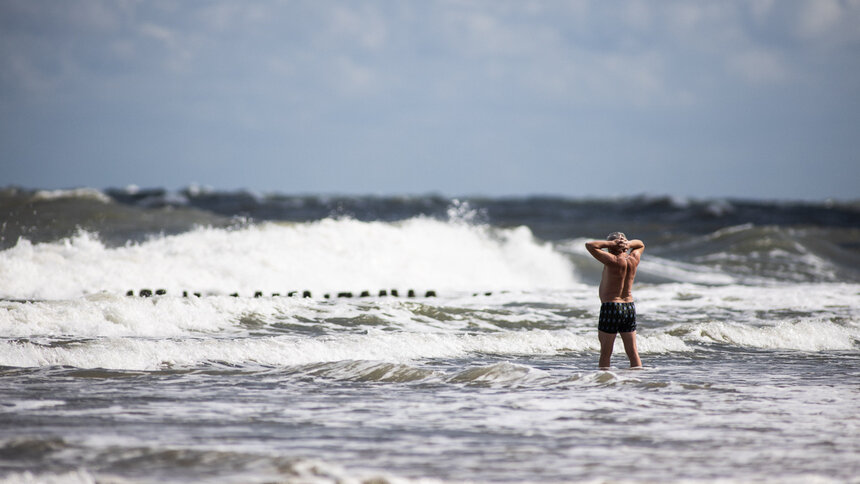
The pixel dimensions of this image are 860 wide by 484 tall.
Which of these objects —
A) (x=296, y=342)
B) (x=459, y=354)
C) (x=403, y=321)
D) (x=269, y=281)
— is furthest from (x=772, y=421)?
(x=269, y=281)

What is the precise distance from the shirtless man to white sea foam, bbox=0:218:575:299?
9.27 metres

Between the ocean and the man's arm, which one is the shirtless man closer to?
the man's arm

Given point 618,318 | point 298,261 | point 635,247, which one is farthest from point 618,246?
point 298,261

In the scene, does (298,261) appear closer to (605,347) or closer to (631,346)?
(605,347)

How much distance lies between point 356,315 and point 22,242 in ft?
29.8

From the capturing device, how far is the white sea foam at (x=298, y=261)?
15406mm

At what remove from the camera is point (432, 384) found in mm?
8406

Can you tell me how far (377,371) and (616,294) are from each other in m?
2.77

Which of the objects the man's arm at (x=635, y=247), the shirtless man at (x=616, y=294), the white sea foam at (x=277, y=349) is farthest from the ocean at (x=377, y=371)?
the man's arm at (x=635, y=247)

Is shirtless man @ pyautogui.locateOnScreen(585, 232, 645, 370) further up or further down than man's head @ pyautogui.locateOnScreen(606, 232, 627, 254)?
further down

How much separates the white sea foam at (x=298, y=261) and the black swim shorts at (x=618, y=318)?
366 inches

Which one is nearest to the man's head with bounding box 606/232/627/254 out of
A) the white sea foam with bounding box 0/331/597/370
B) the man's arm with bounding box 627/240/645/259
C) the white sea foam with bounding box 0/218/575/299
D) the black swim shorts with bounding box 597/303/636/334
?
the man's arm with bounding box 627/240/645/259

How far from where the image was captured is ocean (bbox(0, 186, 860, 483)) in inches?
213

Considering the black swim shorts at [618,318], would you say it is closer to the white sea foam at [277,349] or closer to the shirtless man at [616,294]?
the shirtless man at [616,294]
